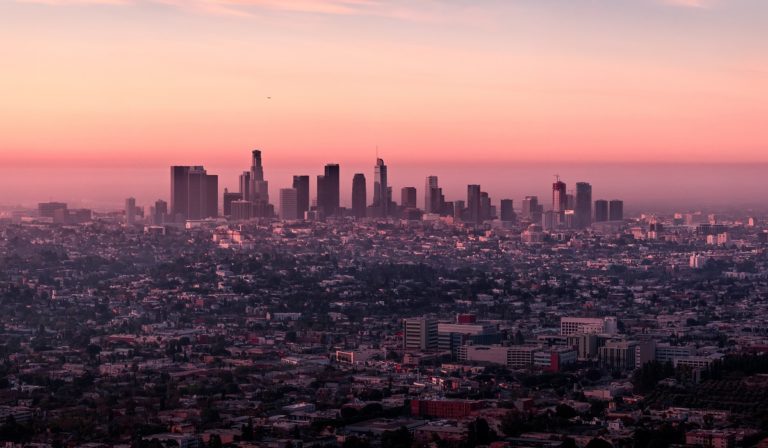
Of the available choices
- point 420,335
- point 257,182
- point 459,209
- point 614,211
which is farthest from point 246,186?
point 420,335

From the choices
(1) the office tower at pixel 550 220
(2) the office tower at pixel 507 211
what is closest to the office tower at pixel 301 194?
(2) the office tower at pixel 507 211

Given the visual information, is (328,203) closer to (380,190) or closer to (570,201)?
(380,190)

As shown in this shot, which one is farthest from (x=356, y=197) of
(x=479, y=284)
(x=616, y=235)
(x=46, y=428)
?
(x=46, y=428)

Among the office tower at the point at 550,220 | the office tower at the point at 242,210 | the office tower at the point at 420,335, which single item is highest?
the office tower at the point at 242,210

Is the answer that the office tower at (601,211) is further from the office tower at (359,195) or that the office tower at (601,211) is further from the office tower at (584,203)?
the office tower at (359,195)

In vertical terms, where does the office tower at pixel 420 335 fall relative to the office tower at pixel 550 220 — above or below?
below

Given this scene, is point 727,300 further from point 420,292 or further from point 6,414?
point 6,414
